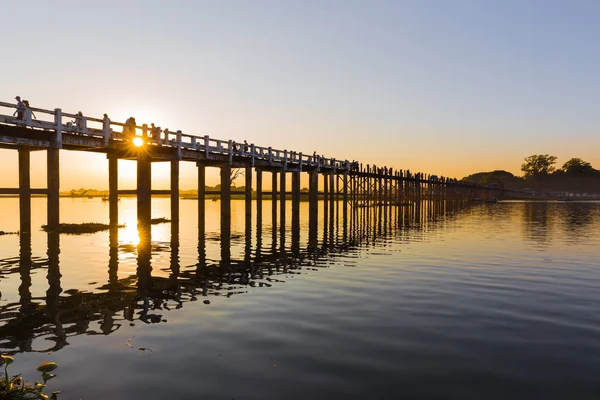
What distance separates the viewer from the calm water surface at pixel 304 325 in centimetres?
634

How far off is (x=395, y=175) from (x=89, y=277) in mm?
69502

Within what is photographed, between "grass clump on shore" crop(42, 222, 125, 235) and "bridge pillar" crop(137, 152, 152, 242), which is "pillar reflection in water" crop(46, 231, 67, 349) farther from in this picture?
"bridge pillar" crop(137, 152, 152, 242)

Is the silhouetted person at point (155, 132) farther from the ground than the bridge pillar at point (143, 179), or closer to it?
farther from the ground

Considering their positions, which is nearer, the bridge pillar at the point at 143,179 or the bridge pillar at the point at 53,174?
the bridge pillar at the point at 53,174

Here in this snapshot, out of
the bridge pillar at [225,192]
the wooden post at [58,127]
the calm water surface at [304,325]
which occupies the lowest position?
the calm water surface at [304,325]

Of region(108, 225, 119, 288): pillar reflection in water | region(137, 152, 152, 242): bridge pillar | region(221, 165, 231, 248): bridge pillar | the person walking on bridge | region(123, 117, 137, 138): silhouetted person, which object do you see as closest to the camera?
region(108, 225, 119, 288): pillar reflection in water

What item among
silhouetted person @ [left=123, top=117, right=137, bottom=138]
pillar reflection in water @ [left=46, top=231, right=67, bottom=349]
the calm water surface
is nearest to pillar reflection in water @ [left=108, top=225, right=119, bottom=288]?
the calm water surface

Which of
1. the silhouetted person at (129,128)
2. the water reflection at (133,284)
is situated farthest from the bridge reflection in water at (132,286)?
the silhouetted person at (129,128)

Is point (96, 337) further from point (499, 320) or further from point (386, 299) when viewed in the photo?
point (499, 320)

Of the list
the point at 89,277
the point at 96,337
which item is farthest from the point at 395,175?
the point at 96,337

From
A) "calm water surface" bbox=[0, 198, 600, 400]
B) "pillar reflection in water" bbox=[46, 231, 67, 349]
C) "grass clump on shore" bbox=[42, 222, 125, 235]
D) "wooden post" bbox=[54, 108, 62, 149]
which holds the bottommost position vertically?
"calm water surface" bbox=[0, 198, 600, 400]

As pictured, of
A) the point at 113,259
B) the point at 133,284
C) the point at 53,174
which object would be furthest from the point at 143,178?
the point at 133,284

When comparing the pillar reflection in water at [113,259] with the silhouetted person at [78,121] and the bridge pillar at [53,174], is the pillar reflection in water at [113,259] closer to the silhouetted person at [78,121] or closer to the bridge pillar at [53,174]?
the bridge pillar at [53,174]

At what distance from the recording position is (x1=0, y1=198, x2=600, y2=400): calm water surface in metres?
6.34
